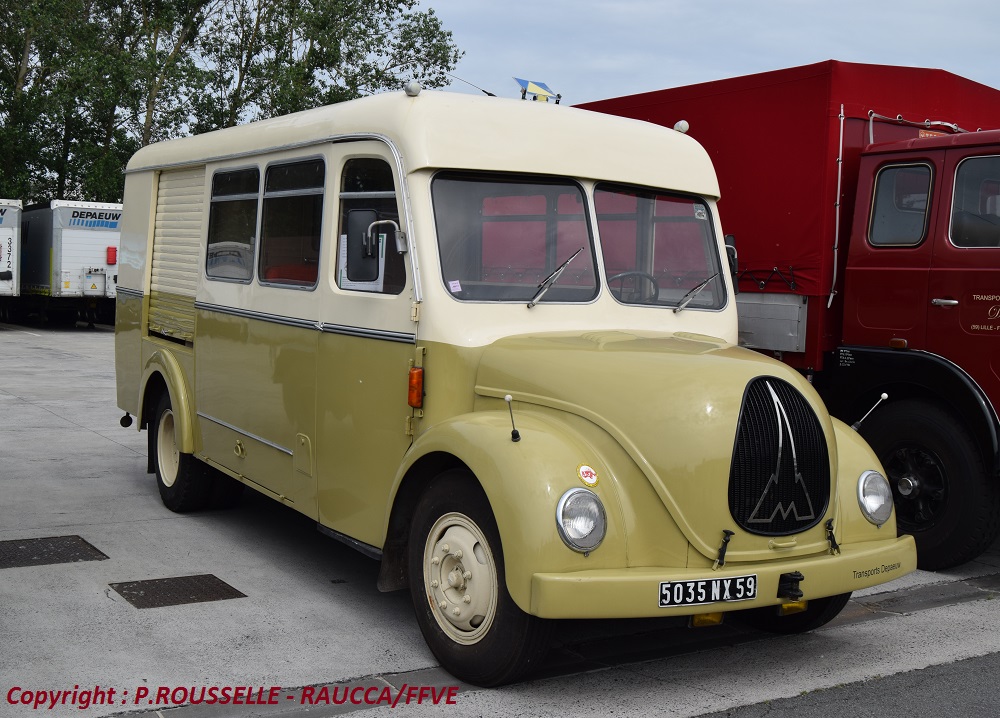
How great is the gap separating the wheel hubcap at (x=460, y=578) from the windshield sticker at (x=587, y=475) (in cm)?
48

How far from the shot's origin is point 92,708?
4266mm

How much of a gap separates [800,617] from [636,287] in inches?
69.8

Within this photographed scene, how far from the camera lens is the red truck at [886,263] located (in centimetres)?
648

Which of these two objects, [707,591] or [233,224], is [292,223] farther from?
[707,591]

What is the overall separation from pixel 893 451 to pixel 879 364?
55cm

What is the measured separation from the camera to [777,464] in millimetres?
4465

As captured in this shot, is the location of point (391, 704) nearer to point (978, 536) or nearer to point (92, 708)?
point (92, 708)

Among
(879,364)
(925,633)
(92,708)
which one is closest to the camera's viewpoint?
(92,708)

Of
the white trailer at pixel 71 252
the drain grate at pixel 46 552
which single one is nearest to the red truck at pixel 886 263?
the drain grate at pixel 46 552

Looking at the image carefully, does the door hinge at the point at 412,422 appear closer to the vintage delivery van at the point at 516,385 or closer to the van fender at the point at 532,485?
the vintage delivery van at the point at 516,385

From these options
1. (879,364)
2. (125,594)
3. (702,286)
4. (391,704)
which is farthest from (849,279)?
(125,594)

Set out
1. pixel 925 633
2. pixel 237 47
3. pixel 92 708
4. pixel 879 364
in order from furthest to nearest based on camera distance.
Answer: pixel 237 47 → pixel 879 364 → pixel 925 633 → pixel 92 708

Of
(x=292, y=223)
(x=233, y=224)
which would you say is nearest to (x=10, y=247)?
(x=233, y=224)

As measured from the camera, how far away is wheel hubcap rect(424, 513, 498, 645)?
4.46 m
